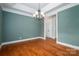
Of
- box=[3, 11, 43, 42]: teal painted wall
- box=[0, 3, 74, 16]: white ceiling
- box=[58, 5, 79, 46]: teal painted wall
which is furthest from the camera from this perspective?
box=[58, 5, 79, 46]: teal painted wall

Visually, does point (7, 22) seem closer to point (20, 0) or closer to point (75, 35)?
point (20, 0)

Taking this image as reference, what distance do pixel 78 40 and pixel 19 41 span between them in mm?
1461

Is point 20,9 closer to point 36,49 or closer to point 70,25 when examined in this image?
point 36,49

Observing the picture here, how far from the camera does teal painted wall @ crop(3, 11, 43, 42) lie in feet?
5.39

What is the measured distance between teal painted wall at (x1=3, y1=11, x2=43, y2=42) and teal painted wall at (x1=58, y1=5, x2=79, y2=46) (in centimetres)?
78

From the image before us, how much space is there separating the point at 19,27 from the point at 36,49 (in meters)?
0.66

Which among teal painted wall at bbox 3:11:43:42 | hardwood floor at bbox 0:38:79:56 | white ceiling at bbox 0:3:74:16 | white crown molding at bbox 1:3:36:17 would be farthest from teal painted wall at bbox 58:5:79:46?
white crown molding at bbox 1:3:36:17

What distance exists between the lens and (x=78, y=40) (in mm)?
1761

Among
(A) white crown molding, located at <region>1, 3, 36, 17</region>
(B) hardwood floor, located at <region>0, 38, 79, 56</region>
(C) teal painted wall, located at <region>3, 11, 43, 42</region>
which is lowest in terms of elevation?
(B) hardwood floor, located at <region>0, 38, 79, 56</region>

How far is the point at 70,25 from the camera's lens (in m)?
1.96

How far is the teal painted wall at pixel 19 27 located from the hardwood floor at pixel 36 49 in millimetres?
171

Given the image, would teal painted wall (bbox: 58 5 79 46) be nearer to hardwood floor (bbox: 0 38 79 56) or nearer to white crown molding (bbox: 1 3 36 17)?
hardwood floor (bbox: 0 38 79 56)

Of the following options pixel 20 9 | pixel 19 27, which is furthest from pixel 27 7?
pixel 19 27

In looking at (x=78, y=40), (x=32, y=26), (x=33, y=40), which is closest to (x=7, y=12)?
(x=32, y=26)
